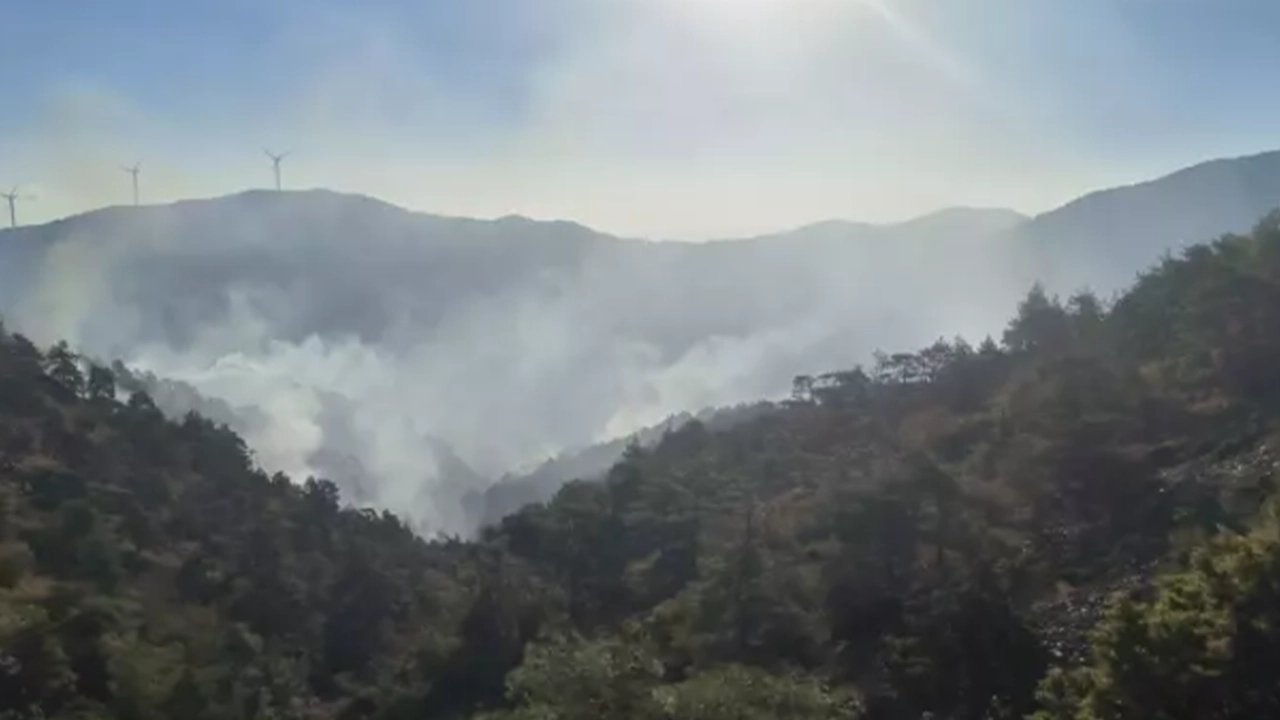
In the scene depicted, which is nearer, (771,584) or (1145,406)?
(771,584)

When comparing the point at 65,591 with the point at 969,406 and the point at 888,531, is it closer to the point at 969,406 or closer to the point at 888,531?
the point at 888,531

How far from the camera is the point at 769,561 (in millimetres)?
36375

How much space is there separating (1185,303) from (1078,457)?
16.1 meters

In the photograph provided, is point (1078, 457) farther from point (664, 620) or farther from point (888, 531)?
point (664, 620)

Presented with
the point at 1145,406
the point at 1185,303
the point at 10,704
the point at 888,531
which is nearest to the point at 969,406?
the point at 1185,303

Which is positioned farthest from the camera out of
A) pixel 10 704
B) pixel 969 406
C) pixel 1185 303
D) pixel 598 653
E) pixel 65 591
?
pixel 969 406

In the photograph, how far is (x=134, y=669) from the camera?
32.3 m

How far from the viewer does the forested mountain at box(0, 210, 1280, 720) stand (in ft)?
68.8

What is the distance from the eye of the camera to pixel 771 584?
34.5 meters

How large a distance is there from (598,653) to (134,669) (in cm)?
1555

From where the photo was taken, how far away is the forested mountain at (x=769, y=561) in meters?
21.0

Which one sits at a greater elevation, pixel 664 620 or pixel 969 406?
pixel 969 406

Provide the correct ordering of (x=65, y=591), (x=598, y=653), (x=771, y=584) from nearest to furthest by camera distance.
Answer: (x=598, y=653) < (x=771, y=584) < (x=65, y=591)

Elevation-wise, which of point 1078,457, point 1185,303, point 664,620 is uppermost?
point 1185,303
